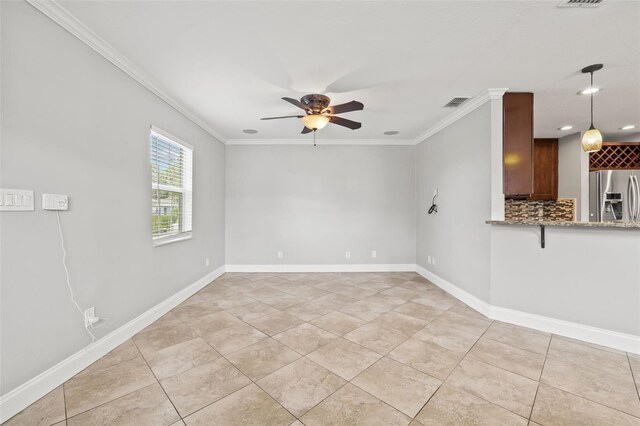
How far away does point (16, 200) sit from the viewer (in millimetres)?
1537

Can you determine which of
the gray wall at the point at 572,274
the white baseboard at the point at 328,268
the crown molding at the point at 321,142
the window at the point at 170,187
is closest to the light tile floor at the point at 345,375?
the gray wall at the point at 572,274

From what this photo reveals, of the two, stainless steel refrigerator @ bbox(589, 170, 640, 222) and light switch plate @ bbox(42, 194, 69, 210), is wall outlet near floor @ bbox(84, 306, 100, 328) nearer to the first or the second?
light switch plate @ bbox(42, 194, 69, 210)

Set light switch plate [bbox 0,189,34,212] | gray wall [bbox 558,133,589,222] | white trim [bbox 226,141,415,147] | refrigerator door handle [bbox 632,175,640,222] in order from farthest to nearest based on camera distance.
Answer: white trim [bbox 226,141,415,147]
gray wall [bbox 558,133,589,222]
refrigerator door handle [bbox 632,175,640,222]
light switch plate [bbox 0,189,34,212]

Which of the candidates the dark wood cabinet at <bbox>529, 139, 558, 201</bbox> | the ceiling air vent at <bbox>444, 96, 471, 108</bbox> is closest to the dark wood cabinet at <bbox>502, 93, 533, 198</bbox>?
the ceiling air vent at <bbox>444, 96, 471, 108</bbox>

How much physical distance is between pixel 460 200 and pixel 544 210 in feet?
9.59

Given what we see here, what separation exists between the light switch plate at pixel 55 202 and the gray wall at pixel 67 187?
4 centimetres

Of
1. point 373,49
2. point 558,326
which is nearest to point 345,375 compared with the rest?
point 558,326

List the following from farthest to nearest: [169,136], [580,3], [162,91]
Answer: [169,136] < [162,91] < [580,3]

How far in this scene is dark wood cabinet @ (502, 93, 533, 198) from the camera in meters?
2.90

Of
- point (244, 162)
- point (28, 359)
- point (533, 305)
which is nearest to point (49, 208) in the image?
point (28, 359)

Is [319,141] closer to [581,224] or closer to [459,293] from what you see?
[459,293]

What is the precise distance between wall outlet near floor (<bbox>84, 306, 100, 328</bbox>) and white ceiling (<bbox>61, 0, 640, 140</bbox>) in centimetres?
218

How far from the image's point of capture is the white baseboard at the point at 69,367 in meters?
1.49

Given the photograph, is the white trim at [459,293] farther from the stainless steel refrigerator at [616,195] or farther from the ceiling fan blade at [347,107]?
the stainless steel refrigerator at [616,195]
